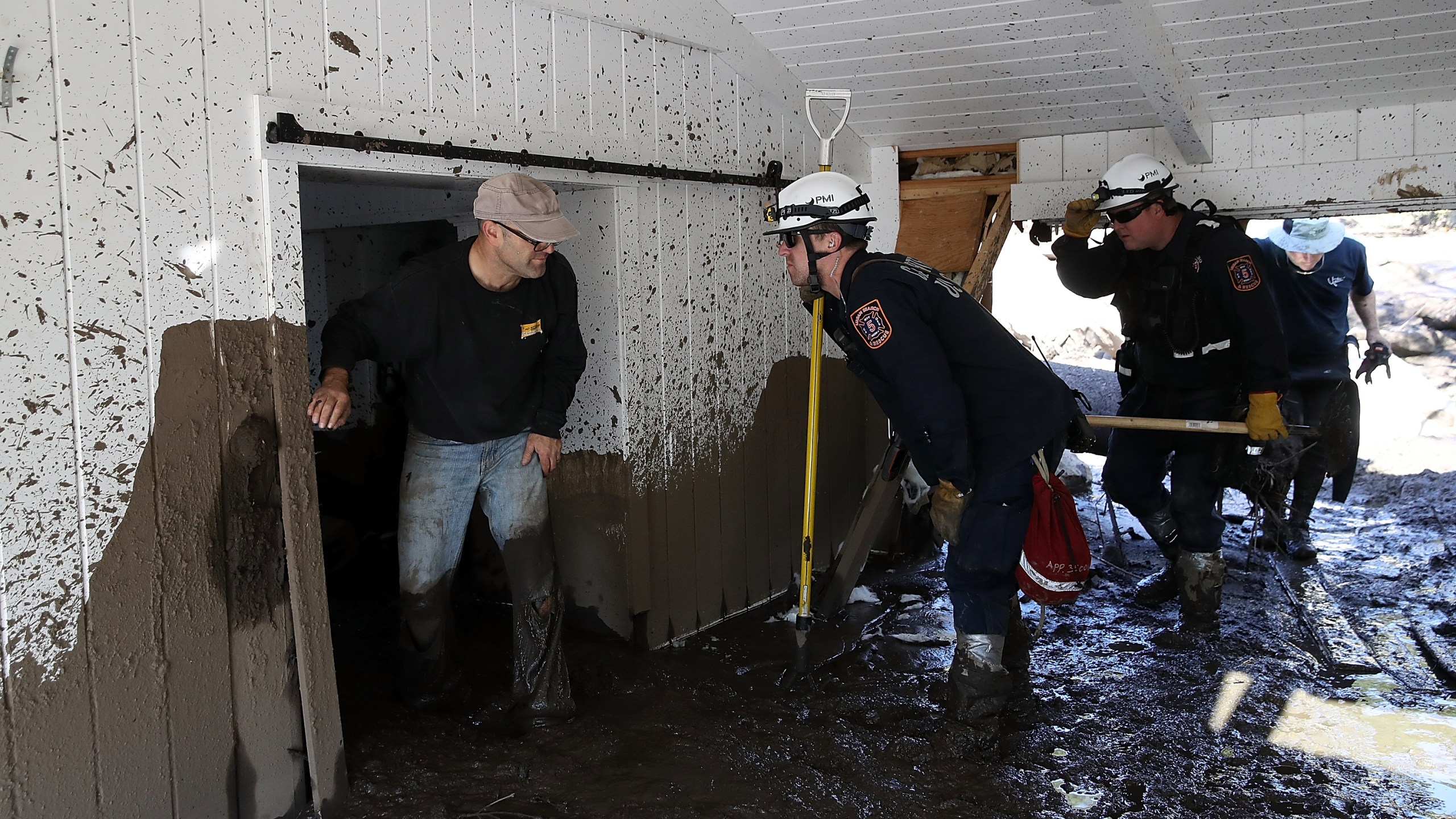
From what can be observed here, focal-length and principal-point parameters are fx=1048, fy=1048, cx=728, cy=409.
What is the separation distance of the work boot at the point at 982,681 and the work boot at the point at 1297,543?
244cm

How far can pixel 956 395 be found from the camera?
3053 millimetres

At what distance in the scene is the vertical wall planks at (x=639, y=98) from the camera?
12.3 ft

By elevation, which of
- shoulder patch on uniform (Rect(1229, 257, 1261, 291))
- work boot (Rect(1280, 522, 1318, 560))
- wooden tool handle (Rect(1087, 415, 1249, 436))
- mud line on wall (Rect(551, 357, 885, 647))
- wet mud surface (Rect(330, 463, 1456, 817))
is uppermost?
shoulder patch on uniform (Rect(1229, 257, 1261, 291))

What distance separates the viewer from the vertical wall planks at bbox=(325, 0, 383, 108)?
280 cm

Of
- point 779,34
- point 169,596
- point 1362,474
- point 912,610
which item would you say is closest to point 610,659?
point 912,610

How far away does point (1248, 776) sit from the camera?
9.89 feet

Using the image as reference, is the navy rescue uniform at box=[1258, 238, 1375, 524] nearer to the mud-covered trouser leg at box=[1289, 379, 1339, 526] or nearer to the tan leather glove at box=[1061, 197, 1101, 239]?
the mud-covered trouser leg at box=[1289, 379, 1339, 526]

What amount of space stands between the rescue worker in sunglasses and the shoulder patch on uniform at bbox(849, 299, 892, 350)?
5.19ft

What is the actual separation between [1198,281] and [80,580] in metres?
3.78

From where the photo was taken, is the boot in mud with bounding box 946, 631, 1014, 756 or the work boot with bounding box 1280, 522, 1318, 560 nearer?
the boot in mud with bounding box 946, 631, 1014, 756

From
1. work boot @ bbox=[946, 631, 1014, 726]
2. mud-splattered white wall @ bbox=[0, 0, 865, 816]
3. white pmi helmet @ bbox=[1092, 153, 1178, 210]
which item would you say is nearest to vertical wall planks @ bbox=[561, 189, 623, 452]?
mud-splattered white wall @ bbox=[0, 0, 865, 816]

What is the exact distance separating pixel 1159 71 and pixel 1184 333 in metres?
1.00

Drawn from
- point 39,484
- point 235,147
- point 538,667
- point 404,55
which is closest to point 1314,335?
point 538,667

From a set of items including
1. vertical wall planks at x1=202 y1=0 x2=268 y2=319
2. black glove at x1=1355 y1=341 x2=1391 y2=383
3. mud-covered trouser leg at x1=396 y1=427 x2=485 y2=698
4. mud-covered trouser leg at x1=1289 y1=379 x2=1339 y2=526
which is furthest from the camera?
black glove at x1=1355 y1=341 x2=1391 y2=383
